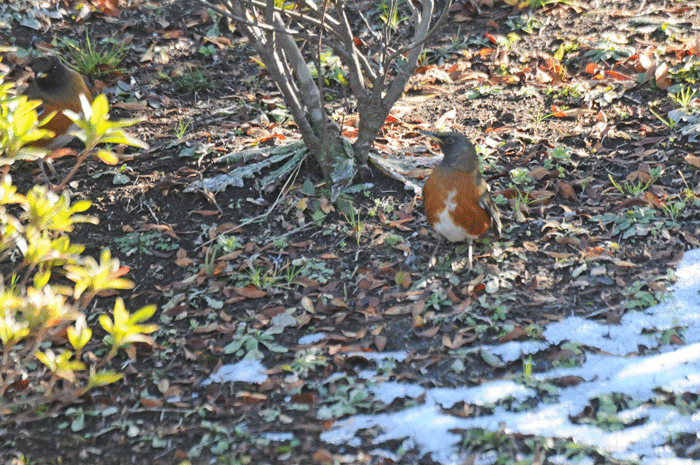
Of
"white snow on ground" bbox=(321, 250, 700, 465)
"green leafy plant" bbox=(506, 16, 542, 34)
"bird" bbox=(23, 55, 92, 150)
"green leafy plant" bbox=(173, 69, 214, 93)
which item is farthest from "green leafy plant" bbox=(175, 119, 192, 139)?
"green leafy plant" bbox=(506, 16, 542, 34)

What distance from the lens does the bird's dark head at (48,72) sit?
5434 mm

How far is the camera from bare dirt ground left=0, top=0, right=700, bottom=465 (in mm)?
3176

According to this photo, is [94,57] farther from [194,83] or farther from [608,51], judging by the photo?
[608,51]

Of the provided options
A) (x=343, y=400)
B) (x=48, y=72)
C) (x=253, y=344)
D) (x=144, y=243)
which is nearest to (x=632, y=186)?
(x=343, y=400)

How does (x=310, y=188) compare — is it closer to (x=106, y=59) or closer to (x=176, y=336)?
(x=176, y=336)

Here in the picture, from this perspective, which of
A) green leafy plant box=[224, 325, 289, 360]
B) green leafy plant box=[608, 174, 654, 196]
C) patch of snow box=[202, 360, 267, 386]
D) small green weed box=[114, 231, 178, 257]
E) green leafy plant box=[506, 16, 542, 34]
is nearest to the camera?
patch of snow box=[202, 360, 267, 386]

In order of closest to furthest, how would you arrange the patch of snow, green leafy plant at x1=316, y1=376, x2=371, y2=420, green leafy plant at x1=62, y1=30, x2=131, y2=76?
1. green leafy plant at x1=316, y1=376, x2=371, y2=420
2. the patch of snow
3. green leafy plant at x1=62, y1=30, x2=131, y2=76

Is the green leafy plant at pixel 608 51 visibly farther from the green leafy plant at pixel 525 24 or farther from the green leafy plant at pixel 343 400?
the green leafy plant at pixel 343 400

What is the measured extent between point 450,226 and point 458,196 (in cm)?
21

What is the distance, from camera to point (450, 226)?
406cm

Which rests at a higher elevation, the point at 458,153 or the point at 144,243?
the point at 458,153

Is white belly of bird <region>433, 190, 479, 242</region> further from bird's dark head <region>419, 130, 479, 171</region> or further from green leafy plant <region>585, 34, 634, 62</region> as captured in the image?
green leafy plant <region>585, 34, 634, 62</region>

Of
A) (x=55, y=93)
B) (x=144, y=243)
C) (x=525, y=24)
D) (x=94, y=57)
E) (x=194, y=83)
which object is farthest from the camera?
(x=525, y=24)

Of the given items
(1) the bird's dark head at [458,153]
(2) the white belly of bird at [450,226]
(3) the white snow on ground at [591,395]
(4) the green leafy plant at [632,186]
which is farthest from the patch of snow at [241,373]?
(4) the green leafy plant at [632,186]
